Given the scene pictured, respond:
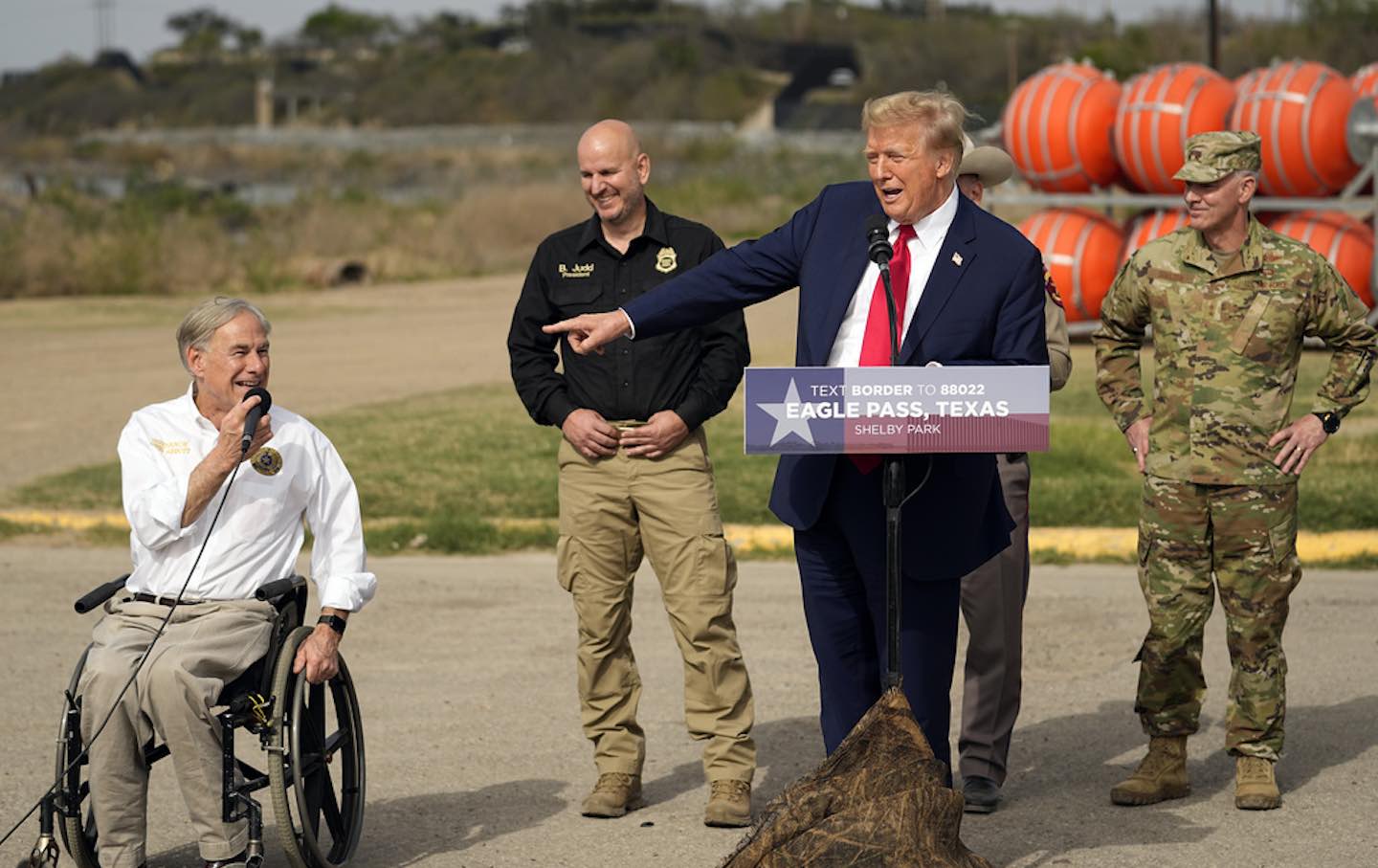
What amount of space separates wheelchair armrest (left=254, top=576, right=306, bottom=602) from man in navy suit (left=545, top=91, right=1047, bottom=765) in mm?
1053

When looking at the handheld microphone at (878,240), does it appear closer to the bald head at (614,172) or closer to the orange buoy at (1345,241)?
the bald head at (614,172)

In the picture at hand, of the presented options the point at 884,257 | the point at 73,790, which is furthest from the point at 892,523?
the point at 73,790

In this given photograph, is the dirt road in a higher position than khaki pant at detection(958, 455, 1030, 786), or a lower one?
lower

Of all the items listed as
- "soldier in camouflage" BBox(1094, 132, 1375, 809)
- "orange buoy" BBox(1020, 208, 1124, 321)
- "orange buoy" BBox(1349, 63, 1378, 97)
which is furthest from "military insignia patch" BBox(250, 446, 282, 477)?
"orange buoy" BBox(1349, 63, 1378, 97)

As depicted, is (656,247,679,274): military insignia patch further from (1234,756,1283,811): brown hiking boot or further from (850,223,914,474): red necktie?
(1234,756,1283,811): brown hiking boot

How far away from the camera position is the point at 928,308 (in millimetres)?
4828

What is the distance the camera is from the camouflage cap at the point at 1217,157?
5836 mm

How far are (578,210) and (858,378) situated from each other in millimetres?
31649

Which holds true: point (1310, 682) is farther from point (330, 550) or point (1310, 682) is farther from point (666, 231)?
point (330, 550)

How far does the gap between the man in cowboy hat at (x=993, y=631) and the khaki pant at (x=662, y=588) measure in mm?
734

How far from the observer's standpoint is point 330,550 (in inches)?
216

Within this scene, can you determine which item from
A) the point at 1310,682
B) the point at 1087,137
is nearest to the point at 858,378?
the point at 1310,682

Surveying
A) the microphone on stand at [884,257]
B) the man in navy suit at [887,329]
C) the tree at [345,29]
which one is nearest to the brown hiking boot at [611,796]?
the man in navy suit at [887,329]

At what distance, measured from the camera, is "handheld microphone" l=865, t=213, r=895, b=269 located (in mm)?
4594
